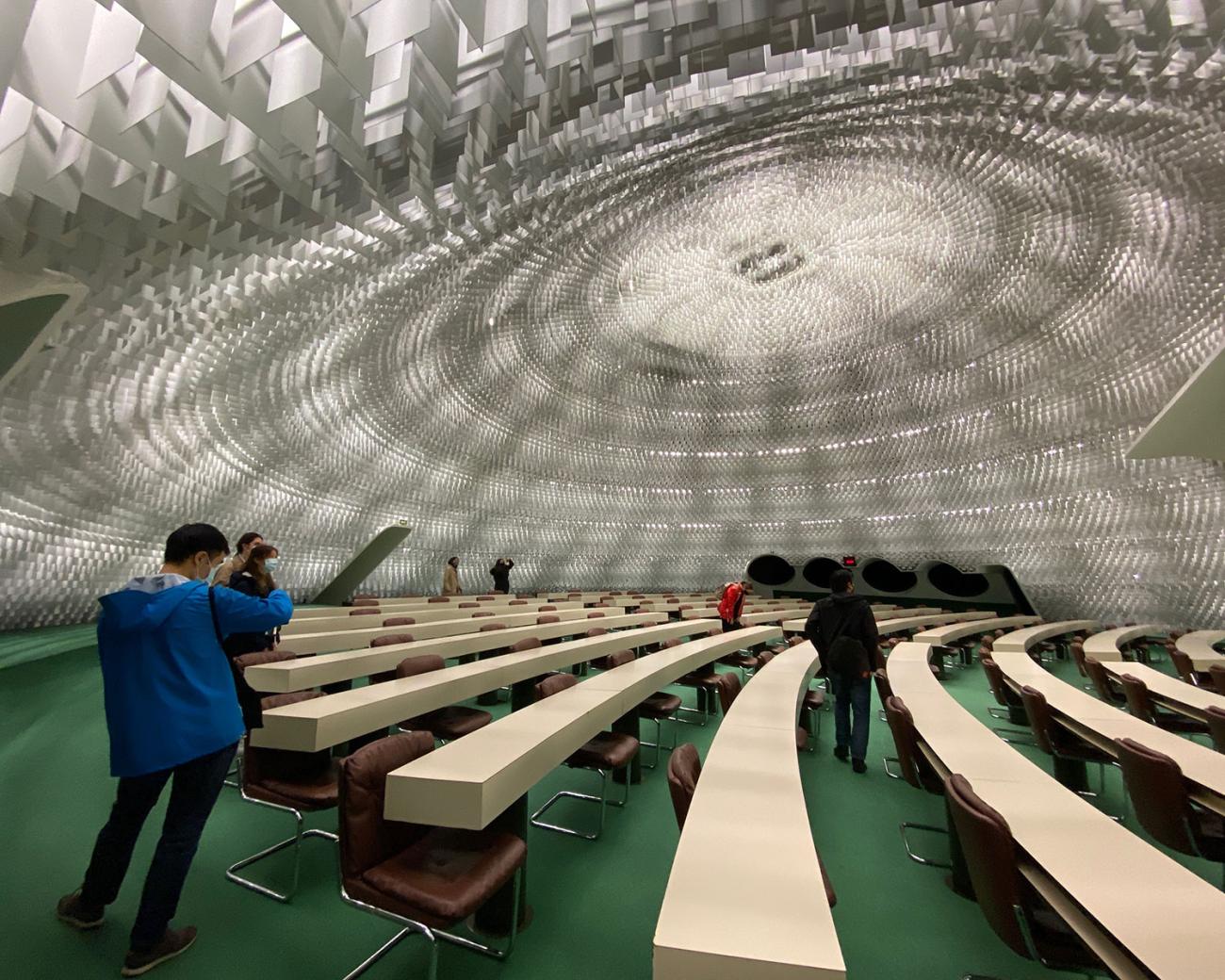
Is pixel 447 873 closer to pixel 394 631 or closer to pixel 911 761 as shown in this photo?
pixel 911 761

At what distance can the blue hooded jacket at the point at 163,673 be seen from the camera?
2236 millimetres

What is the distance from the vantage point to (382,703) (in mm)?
3303

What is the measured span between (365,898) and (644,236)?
26.4ft

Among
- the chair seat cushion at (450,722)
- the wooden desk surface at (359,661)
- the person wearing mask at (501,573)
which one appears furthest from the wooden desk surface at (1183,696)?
the person wearing mask at (501,573)

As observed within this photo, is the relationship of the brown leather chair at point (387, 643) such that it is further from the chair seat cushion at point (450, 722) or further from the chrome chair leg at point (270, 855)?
the chrome chair leg at point (270, 855)

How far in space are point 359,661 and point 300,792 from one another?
→ 1.82 m

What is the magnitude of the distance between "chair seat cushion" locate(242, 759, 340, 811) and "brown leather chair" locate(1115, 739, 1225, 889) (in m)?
4.00

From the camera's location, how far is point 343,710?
2941 millimetres

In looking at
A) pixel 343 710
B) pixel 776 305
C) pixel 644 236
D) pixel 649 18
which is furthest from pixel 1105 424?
pixel 343 710

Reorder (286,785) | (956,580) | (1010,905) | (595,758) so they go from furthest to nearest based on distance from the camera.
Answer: (956,580)
(595,758)
(286,785)
(1010,905)

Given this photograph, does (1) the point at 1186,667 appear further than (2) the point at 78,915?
A: Yes

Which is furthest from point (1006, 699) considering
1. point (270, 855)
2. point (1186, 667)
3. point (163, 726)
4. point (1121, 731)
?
point (163, 726)

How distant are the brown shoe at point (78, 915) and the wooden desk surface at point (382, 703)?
0.81 m

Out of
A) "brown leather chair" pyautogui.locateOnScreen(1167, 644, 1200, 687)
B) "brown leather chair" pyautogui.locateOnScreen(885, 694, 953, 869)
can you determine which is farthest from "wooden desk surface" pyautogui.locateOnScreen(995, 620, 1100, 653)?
"brown leather chair" pyautogui.locateOnScreen(885, 694, 953, 869)
